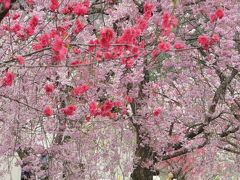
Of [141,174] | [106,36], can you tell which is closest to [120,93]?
[141,174]

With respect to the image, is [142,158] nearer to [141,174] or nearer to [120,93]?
[141,174]

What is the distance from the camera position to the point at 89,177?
9.15 metres

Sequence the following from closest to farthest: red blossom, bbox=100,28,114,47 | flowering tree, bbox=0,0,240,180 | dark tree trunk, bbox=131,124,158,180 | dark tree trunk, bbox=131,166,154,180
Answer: red blossom, bbox=100,28,114,47
flowering tree, bbox=0,0,240,180
dark tree trunk, bbox=131,124,158,180
dark tree trunk, bbox=131,166,154,180

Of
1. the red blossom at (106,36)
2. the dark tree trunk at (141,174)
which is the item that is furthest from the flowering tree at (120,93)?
the red blossom at (106,36)

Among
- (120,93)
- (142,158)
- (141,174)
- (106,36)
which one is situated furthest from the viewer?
(141,174)

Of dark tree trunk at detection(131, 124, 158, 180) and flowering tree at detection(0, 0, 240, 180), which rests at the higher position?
flowering tree at detection(0, 0, 240, 180)

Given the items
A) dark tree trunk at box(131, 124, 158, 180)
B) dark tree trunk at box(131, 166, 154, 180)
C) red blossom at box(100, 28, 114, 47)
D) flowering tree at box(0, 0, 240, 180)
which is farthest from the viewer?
dark tree trunk at box(131, 166, 154, 180)

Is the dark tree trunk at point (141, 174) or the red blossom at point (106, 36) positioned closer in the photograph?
the red blossom at point (106, 36)

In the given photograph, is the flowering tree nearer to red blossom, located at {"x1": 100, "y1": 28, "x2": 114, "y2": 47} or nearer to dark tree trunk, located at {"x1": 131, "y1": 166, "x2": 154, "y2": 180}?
dark tree trunk, located at {"x1": 131, "y1": 166, "x2": 154, "y2": 180}

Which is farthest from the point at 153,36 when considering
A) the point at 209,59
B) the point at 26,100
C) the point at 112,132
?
the point at 112,132

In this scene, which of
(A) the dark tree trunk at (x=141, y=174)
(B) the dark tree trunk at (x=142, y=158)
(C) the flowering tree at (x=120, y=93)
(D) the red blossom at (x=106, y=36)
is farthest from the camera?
(A) the dark tree trunk at (x=141, y=174)

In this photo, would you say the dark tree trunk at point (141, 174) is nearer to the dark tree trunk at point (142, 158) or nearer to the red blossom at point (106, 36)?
the dark tree trunk at point (142, 158)

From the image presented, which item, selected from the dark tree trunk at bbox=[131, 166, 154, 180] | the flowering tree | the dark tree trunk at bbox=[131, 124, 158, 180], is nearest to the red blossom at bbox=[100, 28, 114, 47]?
the flowering tree

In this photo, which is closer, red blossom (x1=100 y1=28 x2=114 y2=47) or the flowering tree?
red blossom (x1=100 y1=28 x2=114 y2=47)
